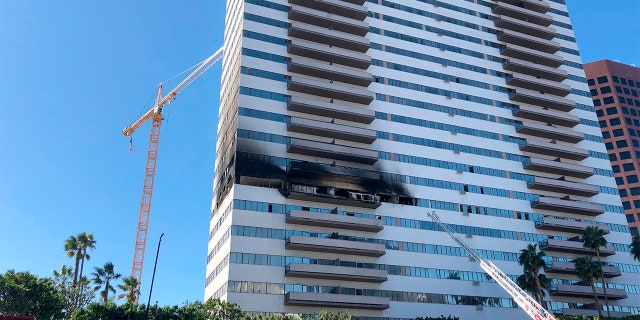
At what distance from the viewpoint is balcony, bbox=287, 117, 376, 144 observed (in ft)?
288

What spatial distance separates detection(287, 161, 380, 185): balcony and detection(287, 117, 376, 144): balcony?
18.4 feet

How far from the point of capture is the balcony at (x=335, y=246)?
78750mm

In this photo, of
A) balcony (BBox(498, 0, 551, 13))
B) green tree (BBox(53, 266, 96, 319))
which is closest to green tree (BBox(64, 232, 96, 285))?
green tree (BBox(53, 266, 96, 319))

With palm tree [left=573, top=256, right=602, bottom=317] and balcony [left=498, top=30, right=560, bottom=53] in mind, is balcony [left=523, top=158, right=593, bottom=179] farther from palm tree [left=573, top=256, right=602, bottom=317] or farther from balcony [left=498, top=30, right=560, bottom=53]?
balcony [left=498, top=30, right=560, bottom=53]

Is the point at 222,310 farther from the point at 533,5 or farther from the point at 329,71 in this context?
the point at 533,5

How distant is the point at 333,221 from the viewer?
269 feet

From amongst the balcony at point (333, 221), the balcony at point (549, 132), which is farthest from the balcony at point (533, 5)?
the balcony at point (333, 221)

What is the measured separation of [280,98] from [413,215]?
2813 cm

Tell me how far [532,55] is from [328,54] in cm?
4728

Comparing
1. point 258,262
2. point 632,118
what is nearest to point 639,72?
point 632,118

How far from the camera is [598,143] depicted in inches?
4532

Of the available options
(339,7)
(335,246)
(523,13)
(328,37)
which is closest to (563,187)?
(523,13)

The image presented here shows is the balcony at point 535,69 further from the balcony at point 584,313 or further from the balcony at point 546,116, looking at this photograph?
the balcony at point 584,313

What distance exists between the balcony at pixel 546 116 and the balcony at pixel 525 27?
1919 centimetres
